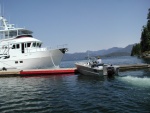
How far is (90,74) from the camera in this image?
82.5 ft

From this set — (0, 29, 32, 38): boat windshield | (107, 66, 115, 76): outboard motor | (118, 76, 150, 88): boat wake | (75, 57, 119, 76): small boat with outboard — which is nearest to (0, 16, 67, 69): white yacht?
(0, 29, 32, 38): boat windshield

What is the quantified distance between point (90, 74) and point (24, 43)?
465 inches

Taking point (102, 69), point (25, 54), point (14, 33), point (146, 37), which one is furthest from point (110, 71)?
point (146, 37)

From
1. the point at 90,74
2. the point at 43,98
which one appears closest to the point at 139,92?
the point at 43,98

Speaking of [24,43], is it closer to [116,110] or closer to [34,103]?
[34,103]

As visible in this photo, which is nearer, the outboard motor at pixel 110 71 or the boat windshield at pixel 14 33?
the outboard motor at pixel 110 71

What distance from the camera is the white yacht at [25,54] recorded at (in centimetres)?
2980

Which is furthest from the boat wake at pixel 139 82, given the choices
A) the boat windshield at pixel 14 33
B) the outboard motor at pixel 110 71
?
the boat windshield at pixel 14 33

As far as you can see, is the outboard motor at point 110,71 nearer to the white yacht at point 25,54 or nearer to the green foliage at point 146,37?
the white yacht at point 25,54

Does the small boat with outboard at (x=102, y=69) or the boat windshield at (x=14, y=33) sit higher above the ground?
the boat windshield at (x=14, y=33)

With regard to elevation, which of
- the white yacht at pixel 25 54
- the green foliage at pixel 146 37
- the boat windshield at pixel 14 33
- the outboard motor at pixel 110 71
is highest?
the green foliage at pixel 146 37

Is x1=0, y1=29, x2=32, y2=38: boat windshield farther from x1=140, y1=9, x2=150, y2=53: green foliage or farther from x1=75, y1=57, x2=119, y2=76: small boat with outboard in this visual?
x1=140, y1=9, x2=150, y2=53: green foliage

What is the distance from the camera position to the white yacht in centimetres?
2980

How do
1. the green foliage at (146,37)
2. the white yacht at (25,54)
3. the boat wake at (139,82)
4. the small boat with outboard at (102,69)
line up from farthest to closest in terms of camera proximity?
the green foliage at (146,37), the white yacht at (25,54), the small boat with outboard at (102,69), the boat wake at (139,82)
